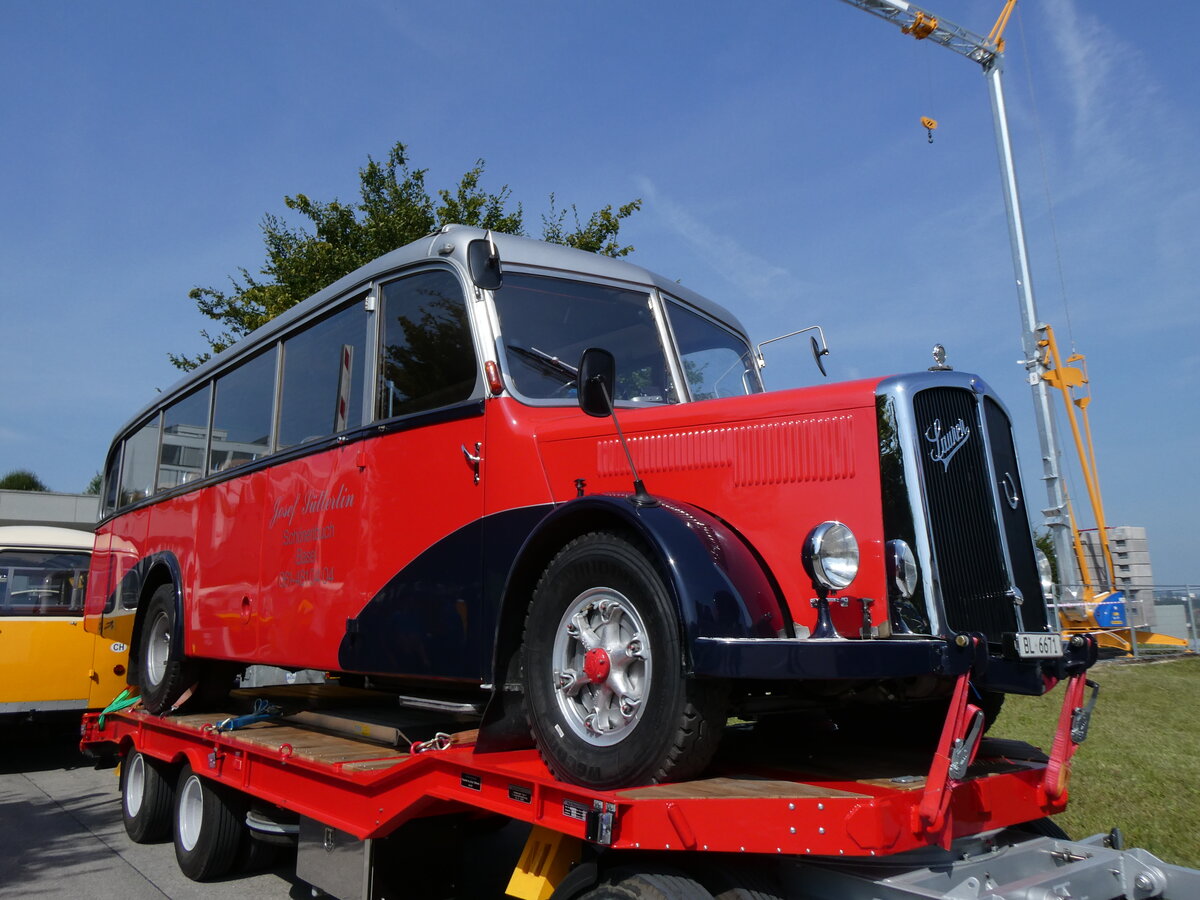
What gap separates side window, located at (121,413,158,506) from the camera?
9.00 metres

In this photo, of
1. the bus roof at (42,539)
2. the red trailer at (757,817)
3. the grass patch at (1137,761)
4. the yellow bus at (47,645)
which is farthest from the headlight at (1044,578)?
the bus roof at (42,539)

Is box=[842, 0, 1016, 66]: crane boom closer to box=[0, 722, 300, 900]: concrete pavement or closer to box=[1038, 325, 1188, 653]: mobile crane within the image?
box=[1038, 325, 1188, 653]: mobile crane

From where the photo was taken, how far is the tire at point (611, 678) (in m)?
3.09

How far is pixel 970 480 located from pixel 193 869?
5.31 metres

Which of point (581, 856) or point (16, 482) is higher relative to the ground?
point (16, 482)

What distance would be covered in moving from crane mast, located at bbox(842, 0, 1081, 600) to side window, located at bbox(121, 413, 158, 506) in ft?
36.4

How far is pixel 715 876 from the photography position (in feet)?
9.61

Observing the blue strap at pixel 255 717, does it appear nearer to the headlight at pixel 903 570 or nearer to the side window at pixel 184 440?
the side window at pixel 184 440

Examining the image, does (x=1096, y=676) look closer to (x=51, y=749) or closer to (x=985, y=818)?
(x=985, y=818)

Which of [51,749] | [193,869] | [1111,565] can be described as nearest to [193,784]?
[193,869]

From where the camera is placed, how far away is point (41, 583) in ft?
34.1

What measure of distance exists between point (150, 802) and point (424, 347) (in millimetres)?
4331

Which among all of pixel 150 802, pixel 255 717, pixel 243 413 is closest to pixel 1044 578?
pixel 255 717

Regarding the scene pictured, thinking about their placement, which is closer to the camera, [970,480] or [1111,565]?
[970,480]
